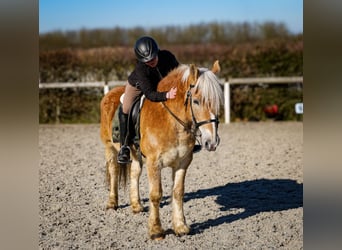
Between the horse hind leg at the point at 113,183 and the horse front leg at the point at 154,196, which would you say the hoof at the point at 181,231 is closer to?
the horse front leg at the point at 154,196

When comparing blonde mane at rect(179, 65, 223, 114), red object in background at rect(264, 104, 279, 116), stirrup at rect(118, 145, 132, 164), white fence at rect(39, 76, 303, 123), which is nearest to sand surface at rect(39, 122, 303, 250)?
stirrup at rect(118, 145, 132, 164)

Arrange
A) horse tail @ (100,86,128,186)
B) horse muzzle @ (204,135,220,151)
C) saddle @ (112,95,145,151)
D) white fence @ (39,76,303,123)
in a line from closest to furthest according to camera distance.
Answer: horse muzzle @ (204,135,220,151) → saddle @ (112,95,145,151) → horse tail @ (100,86,128,186) → white fence @ (39,76,303,123)

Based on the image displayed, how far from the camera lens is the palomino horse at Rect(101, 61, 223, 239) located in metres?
3.51

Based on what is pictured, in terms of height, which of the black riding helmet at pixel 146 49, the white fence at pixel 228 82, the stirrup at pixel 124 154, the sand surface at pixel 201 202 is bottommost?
the sand surface at pixel 201 202

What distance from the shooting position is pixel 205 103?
352 cm

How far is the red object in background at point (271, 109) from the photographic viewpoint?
12.0m

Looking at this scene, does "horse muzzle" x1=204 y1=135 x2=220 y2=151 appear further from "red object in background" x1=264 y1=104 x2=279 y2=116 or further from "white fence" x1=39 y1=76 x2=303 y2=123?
"red object in background" x1=264 y1=104 x2=279 y2=116

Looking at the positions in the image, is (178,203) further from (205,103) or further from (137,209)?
(205,103)

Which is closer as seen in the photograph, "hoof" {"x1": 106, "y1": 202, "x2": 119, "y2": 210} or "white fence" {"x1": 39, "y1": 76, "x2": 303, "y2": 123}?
"hoof" {"x1": 106, "y1": 202, "x2": 119, "y2": 210}

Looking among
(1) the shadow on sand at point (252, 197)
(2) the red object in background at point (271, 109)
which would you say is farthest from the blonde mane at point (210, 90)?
(2) the red object in background at point (271, 109)

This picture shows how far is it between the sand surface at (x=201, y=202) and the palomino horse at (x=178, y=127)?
0.39 m

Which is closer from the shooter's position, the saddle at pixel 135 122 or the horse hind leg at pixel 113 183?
the saddle at pixel 135 122
